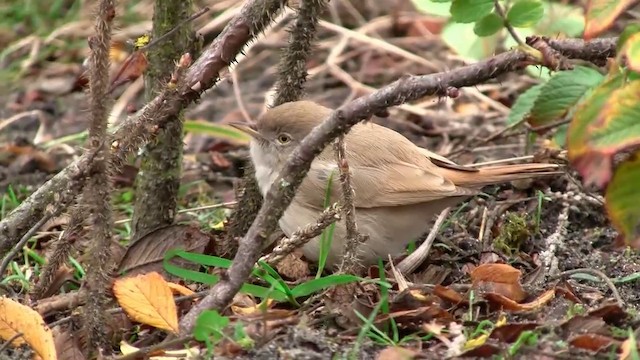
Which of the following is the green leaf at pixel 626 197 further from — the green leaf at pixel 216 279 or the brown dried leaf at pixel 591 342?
the green leaf at pixel 216 279

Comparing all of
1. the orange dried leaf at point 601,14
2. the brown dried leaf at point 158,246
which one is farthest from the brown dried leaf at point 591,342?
the brown dried leaf at point 158,246

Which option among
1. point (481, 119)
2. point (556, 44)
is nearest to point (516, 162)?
point (481, 119)

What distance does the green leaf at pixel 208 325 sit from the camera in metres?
2.67

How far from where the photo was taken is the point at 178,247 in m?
3.73

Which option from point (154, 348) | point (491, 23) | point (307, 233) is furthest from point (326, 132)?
point (491, 23)

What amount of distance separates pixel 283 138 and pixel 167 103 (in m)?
1.01

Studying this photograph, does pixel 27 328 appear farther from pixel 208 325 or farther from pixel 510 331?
pixel 510 331

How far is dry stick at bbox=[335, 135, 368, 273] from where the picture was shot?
3023 mm

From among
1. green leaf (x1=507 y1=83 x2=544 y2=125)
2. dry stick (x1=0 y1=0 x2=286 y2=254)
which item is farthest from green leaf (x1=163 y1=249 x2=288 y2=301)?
→ green leaf (x1=507 y1=83 x2=544 y2=125)

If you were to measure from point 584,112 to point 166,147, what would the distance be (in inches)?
74.5

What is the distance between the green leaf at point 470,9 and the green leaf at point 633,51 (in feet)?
4.09

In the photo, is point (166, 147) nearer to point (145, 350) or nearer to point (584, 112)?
point (145, 350)

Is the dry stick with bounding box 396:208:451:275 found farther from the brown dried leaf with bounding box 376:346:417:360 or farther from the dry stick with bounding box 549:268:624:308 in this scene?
the brown dried leaf with bounding box 376:346:417:360

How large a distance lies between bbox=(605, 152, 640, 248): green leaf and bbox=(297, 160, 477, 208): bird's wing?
142 centimetres
